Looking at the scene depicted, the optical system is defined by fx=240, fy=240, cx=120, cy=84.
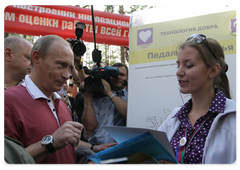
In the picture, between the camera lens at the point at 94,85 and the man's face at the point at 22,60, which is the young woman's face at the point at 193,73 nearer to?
the camera lens at the point at 94,85

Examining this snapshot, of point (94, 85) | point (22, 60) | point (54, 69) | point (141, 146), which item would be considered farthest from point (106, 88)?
point (141, 146)

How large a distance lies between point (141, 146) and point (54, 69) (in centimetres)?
81

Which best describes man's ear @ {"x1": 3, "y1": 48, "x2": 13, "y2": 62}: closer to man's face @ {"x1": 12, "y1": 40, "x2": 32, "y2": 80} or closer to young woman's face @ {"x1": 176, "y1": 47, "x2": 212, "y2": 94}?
man's face @ {"x1": 12, "y1": 40, "x2": 32, "y2": 80}

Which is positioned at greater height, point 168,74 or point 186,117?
point 168,74

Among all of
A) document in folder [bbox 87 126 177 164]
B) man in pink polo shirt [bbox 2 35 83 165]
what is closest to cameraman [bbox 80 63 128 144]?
man in pink polo shirt [bbox 2 35 83 165]

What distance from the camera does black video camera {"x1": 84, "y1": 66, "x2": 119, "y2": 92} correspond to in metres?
2.36

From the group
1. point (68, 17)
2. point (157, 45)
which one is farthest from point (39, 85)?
point (68, 17)

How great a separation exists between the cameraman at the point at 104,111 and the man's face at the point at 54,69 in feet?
2.73

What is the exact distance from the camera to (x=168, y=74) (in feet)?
7.64

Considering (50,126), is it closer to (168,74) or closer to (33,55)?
(33,55)

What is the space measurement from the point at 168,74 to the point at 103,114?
768mm

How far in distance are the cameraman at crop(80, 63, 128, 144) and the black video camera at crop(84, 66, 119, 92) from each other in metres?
0.08

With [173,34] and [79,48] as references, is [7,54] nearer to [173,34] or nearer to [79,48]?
[79,48]

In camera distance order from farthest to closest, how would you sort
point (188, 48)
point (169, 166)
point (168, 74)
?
point (168, 74)
point (188, 48)
point (169, 166)
